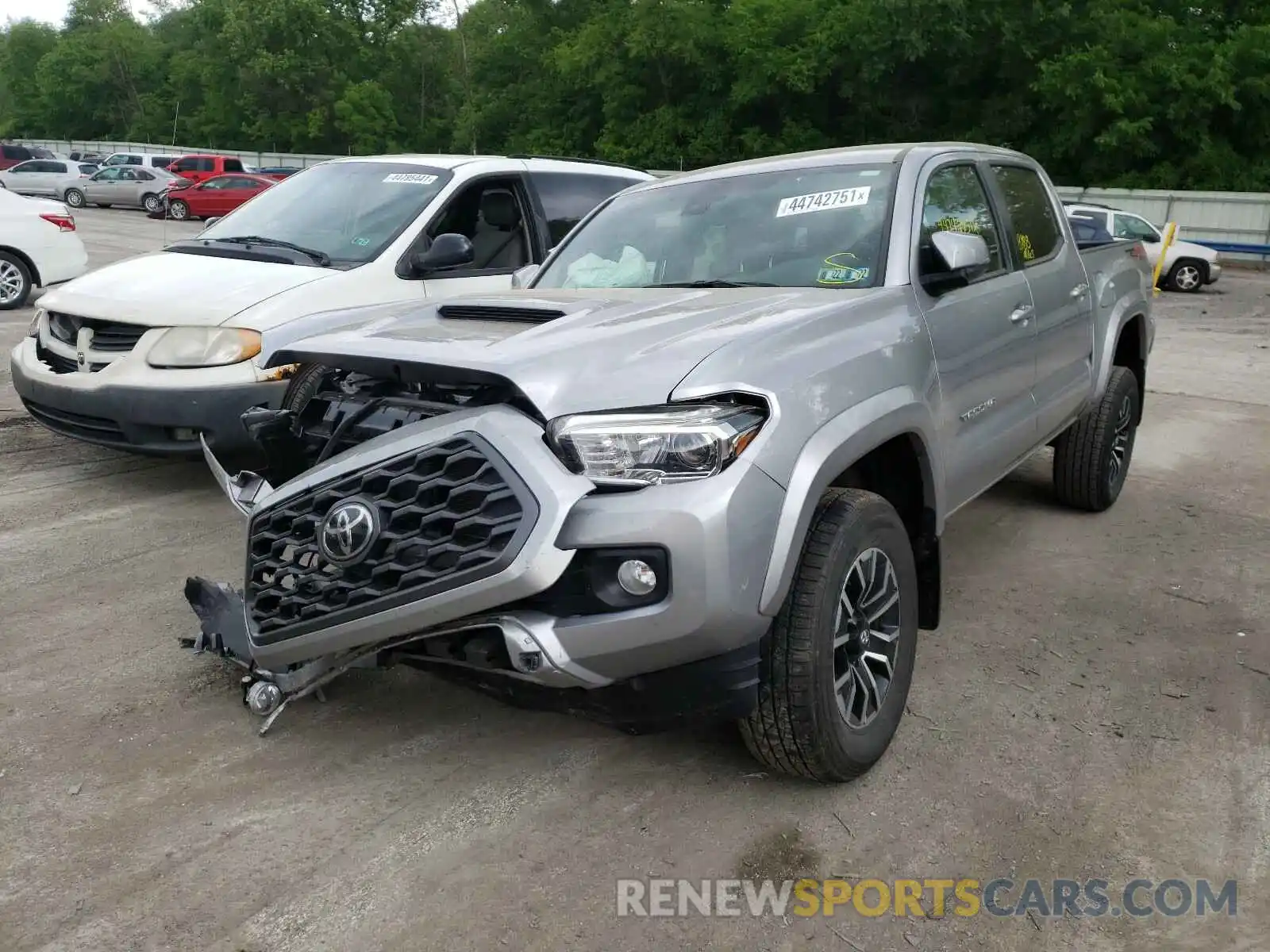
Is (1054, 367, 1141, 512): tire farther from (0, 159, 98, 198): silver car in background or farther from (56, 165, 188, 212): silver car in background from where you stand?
(0, 159, 98, 198): silver car in background

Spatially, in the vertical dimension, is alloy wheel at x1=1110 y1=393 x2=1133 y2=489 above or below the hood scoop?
below

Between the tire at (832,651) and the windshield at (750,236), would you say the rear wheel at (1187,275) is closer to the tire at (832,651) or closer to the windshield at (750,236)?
the windshield at (750,236)

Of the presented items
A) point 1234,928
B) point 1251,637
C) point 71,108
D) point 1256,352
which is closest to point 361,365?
point 1234,928

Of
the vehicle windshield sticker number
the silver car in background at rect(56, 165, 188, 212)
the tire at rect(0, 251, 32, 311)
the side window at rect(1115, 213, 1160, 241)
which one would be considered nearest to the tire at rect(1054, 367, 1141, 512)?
the vehicle windshield sticker number

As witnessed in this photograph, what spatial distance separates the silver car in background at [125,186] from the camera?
3447 cm

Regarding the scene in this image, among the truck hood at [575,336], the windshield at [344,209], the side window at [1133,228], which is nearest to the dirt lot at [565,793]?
the truck hood at [575,336]

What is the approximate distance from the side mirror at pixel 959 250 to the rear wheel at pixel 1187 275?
19.7 meters

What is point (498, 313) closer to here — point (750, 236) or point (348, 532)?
point (348, 532)

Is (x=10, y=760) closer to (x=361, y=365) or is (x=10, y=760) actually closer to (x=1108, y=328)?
(x=361, y=365)

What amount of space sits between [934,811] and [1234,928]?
2.46ft

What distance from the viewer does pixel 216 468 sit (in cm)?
361

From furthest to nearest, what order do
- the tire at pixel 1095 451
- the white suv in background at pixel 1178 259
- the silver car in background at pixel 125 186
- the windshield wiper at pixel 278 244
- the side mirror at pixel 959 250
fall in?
1. the silver car in background at pixel 125 186
2. the white suv in background at pixel 1178 259
3. the windshield wiper at pixel 278 244
4. the tire at pixel 1095 451
5. the side mirror at pixel 959 250

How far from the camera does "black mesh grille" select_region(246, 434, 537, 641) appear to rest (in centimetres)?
266

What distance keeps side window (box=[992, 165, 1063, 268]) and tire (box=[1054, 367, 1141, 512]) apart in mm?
940
